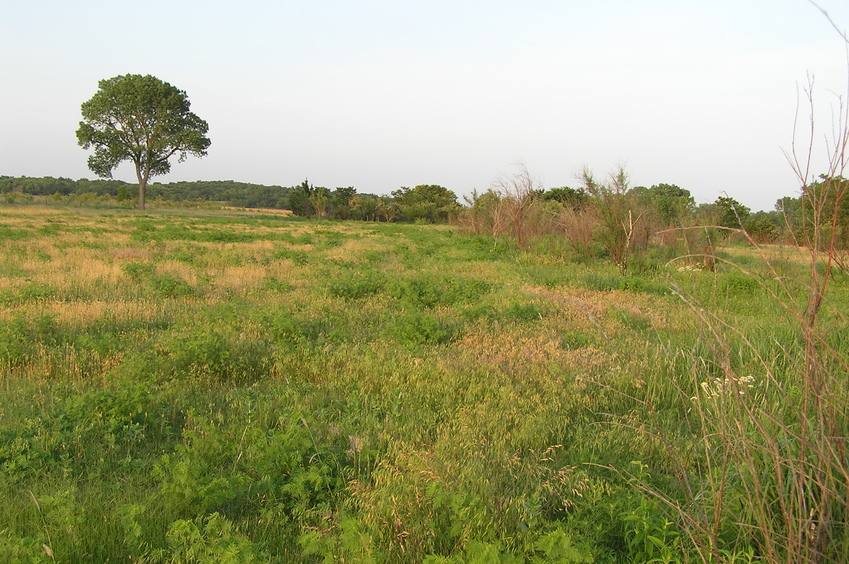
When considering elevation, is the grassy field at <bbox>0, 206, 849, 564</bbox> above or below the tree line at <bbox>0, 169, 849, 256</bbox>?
below

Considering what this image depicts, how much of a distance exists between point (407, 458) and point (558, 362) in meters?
2.71

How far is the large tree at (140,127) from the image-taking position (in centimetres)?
4884

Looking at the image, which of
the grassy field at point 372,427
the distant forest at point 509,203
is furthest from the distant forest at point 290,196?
the grassy field at point 372,427

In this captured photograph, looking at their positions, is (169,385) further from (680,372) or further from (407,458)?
(680,372)

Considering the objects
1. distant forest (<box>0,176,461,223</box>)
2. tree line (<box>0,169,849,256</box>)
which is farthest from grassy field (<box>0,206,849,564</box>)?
distant forest (<box>0,176,461,223</box>)

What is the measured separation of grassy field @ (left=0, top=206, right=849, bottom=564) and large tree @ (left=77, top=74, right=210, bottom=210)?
4751 cm

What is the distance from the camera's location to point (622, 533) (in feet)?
9.40

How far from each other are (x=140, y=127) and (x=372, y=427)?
5573 cm

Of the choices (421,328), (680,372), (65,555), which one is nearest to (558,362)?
(680,372)

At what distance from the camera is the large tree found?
160 ft

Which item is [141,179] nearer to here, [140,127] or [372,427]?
[140,127]

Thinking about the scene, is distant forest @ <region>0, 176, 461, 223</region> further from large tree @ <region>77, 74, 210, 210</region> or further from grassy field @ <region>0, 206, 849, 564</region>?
grassy field @ <region>0, 206, 849, 564</region>

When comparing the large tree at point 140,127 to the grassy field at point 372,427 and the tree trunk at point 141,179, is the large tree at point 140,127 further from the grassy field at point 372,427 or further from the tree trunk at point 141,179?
the grassy field at point 372,427

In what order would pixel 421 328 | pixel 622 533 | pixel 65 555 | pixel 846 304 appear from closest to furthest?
pixel 65 555, pixel 622 533, pixel 421 328, pixel 846 304
